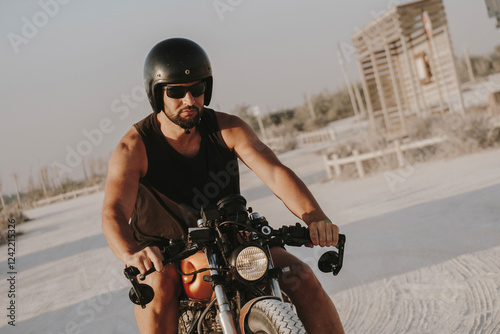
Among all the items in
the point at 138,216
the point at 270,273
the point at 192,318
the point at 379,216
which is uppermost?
the point at 138,216

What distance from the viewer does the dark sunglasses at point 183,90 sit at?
3396mm

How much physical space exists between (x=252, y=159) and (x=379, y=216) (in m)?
6.48

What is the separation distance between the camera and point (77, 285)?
8.28 metres

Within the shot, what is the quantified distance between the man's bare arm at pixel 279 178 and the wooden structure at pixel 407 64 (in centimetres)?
1506

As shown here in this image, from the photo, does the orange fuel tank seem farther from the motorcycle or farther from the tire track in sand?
the tire track in sand

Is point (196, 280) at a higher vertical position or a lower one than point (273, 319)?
higher

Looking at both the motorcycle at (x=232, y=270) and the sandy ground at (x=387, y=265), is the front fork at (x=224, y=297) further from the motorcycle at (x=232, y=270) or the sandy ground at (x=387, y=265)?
the sandy ground at (x=387, y=265)

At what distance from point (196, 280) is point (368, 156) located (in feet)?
43.9

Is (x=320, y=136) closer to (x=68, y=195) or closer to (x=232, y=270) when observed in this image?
(x=68, y=195)

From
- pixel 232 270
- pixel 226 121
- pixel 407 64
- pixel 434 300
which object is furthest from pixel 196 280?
pixel 407 64

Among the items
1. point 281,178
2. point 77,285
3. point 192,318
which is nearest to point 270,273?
point 192,318

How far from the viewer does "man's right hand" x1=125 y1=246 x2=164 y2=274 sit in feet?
8.62

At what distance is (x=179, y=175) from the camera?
3531mm

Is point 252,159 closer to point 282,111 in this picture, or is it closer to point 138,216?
point 138,216
